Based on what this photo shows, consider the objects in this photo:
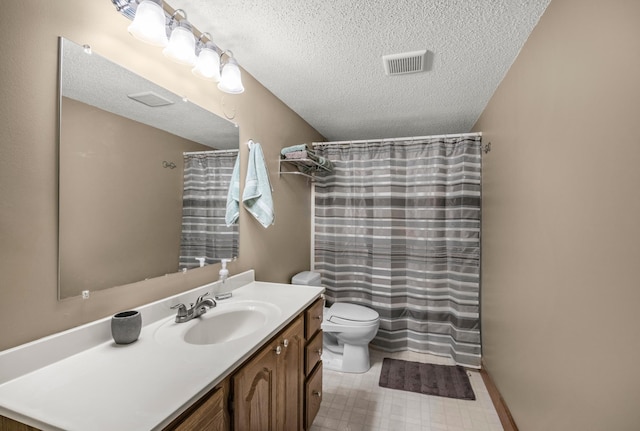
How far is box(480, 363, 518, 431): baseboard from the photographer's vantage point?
5.62 ft

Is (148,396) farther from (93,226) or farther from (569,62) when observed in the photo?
(569,62)

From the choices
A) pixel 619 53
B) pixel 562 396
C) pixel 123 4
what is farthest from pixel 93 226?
pixel 562 396

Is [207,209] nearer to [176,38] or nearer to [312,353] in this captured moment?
[176,38]

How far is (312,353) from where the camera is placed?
63.2 inches

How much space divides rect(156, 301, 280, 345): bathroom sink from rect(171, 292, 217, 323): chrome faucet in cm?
2

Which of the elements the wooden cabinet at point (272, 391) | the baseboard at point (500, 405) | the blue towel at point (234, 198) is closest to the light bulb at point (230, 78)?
the blue towel at point (234, 198)

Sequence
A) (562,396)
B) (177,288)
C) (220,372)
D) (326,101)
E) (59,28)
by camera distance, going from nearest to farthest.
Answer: (220,372)
(59,28)
(562,396)
(177,288)
(326,101)

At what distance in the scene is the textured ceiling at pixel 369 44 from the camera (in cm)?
133

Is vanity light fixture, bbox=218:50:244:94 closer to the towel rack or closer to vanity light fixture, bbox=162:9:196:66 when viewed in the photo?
vanity light fixture, bbox=162:9:196:66

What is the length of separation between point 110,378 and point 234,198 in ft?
3.59

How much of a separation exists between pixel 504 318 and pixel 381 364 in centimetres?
112

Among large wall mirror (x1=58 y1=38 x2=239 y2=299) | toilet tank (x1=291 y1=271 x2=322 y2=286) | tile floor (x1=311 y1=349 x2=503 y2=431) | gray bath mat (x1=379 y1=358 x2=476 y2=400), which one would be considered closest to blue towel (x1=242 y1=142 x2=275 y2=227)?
large wall mirror (x1=58 y1=38 x2=239 y2=299)

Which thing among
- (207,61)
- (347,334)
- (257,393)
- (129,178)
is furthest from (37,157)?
(347,334)

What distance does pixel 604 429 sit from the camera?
0.89 metres
